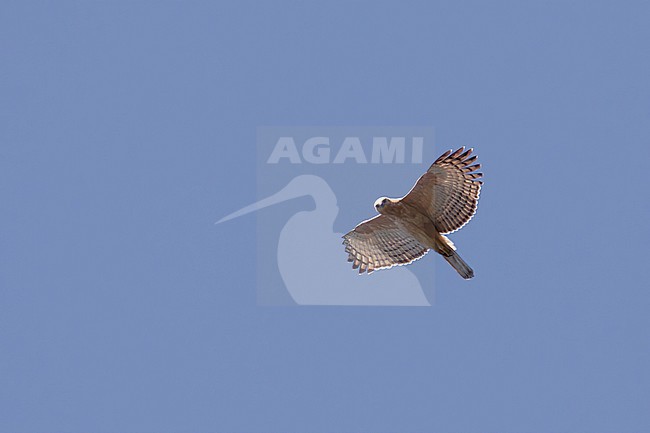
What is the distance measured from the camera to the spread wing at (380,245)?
22.5m

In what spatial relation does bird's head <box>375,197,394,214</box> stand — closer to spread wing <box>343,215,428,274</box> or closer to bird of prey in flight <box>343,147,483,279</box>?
bird of prey in flight <box>343,147,483,279</box>

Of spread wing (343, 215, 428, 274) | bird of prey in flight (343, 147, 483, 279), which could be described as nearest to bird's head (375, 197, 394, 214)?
bird of prey in flight (343, 147, 483, 279)

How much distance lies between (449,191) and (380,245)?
1707 mm

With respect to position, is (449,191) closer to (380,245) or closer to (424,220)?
(424,220)

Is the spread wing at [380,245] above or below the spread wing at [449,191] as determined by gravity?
below

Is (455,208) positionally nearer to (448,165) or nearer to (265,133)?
(448,165)

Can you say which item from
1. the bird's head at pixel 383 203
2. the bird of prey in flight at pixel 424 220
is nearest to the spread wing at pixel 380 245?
the bird of prey in flight at pixel 424 220

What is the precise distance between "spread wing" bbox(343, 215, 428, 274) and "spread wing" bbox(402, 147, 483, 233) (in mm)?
665

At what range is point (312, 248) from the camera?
933 inches

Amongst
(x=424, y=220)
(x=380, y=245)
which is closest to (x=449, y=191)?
(x=424, y=220)

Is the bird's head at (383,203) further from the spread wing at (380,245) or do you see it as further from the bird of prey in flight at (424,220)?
the spread wing at (380,245)

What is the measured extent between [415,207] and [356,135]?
234 centimetres

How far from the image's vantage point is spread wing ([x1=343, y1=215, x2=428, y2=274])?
73.7ft

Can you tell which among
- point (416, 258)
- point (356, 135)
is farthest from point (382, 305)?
point (356, 135)
